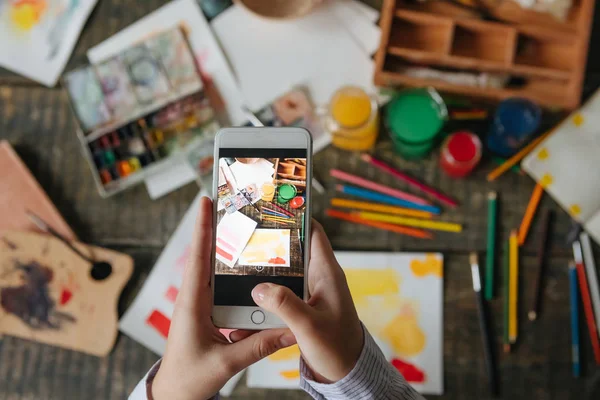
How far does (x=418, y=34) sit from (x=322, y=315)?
1.76ft

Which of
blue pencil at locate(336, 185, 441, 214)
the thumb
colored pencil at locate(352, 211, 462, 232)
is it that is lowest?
colored pencil at locate(352, 211, 462, 232)

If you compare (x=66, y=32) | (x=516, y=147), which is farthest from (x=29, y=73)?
(x=516, y=147)

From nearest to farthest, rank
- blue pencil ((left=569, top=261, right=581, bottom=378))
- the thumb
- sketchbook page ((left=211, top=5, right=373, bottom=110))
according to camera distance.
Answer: the thumb → blue pencil ((left=569, top=261, right=581, bottom=378)) → sketchbook page ((left=211, top=5, right=373, bottom=110))

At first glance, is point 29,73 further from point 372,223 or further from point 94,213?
point 372,223

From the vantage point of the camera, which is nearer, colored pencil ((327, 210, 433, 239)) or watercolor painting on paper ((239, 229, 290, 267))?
watercolor painting on paper ((239, 229, 290, 267))

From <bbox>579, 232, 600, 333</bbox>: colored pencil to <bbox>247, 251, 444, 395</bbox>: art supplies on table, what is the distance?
23cm

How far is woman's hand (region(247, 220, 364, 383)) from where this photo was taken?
502 millimetres

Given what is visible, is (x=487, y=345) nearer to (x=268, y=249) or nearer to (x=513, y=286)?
(x=513, y=286)

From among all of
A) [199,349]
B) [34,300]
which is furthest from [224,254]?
[34,300]

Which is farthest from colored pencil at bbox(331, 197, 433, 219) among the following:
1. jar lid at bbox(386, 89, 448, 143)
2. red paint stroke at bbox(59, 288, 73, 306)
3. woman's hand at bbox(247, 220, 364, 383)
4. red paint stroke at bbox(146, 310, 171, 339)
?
red paint stroke at bbox(59, 288, 73, 306)

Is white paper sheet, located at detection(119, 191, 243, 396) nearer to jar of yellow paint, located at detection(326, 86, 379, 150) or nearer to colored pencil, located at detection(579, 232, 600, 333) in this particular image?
jar of yellow paint, located at detection(326, 86, 379, 150)

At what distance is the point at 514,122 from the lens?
78cm

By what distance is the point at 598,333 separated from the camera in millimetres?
759

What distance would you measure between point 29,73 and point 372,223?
665mm
